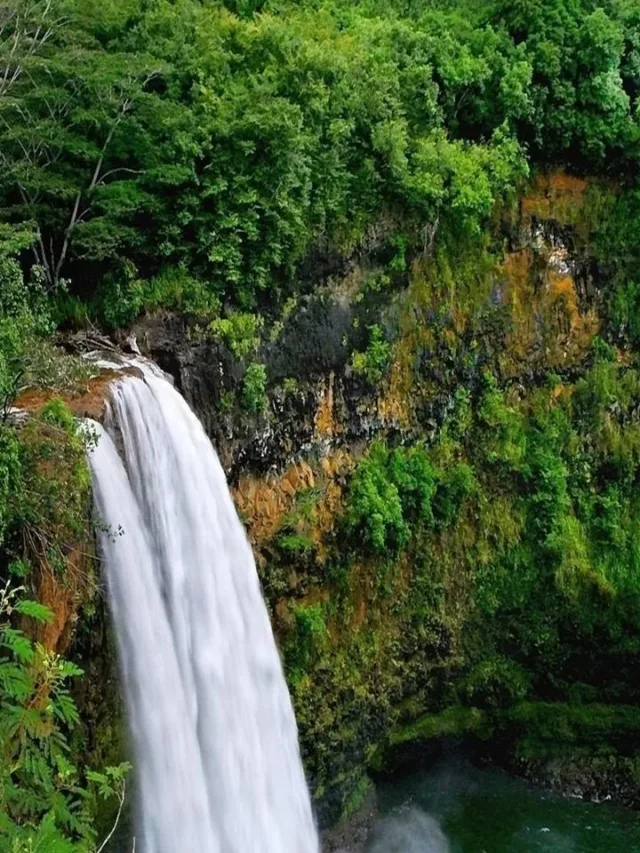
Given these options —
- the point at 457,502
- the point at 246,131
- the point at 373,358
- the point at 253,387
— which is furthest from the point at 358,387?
the point at 246,131

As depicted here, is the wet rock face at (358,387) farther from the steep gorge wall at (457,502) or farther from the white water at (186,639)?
the white water at (186,639)

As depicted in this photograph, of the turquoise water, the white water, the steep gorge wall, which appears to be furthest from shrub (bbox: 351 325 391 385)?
the turquoise water

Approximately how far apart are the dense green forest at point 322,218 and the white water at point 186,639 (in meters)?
0.51

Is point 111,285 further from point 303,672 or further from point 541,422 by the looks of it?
point 541,422

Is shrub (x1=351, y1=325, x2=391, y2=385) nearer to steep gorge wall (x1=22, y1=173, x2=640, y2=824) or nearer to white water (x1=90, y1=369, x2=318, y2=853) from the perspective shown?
steep gorge wall (x1=22, y1=173, x2=640, y2=824)

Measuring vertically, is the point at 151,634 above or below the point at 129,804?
above

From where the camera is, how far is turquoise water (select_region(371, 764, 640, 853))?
11547 millimetres

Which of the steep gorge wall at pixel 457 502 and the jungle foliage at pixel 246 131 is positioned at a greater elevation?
the jungle foliage at pixel 246 131

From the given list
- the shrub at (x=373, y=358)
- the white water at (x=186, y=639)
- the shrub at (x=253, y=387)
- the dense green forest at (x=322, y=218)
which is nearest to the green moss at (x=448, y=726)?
the dense green forest at (x=322, y=218)

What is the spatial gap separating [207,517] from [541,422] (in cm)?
640

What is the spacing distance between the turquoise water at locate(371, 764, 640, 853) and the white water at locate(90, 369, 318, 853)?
3189 millimetres

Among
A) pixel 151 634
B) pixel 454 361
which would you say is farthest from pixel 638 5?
pixel 151 634

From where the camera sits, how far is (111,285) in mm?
9062

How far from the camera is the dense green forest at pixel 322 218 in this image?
696 cm
